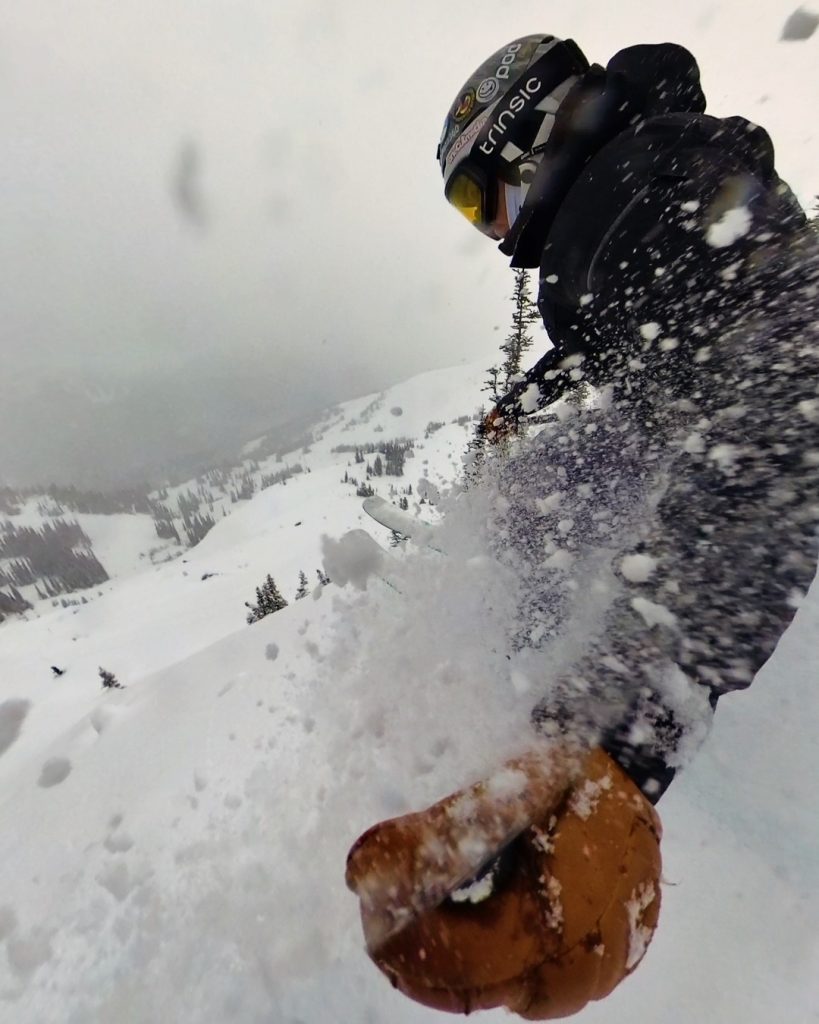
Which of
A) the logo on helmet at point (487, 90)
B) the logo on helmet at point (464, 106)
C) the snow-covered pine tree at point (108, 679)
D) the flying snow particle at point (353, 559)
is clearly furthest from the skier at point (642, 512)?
the snow-covered pine tree at point (108, 679)

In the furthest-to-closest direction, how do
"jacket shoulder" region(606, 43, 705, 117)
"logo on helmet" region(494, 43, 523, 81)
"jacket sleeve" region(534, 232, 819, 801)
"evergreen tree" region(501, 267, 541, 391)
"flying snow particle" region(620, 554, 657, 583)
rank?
"evergreen tree" region(501, 267, 541, 391), "logo on helmet" region(494, 43, 523, 81), "jacket shoulder" region(606, 43, 705, 117), "flying snow particle" region(620, 554, 657, 583), "jacket sleeve" region(534, 232, 819, 801)

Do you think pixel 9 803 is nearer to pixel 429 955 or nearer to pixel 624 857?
pixel 429 955

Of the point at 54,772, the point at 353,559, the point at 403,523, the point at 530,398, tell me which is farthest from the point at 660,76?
the point at 54,772

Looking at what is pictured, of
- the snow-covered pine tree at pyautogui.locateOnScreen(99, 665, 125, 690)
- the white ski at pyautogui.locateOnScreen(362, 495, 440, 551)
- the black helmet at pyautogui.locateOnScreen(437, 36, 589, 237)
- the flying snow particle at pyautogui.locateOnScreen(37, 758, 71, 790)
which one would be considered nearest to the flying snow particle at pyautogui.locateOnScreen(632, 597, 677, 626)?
the white ski at pyautogui.locateOnScreen(362, 495, 440, 551)

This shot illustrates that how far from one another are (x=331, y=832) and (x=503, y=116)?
3.87 metres

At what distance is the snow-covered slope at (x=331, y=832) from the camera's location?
1.62 m

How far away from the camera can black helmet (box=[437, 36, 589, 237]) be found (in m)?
2.27

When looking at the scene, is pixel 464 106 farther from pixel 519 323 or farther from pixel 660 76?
pixel 519 323

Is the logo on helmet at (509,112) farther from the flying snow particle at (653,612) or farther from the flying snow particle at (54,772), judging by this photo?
the flying snow particle at (54,772)

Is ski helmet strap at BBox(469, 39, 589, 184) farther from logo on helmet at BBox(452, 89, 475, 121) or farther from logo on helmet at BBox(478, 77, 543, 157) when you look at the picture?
logo on helmet at BBox(452, 89, 475, 121)

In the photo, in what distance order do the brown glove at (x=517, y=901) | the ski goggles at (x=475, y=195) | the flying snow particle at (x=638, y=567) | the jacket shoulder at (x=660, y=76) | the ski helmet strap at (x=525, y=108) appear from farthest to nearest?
the ski goggles at (x=475, y=195), the ski helmet strap at (x=525, y=108), the jacket shoulder at (x=660, y=76), the flying snow particle at (x=638, y=567), the brown glove at (x=517, y=901)

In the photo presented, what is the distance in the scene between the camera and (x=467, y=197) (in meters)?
2.66

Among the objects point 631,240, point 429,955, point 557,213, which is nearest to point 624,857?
point 429,955

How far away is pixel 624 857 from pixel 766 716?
1.77 metres
